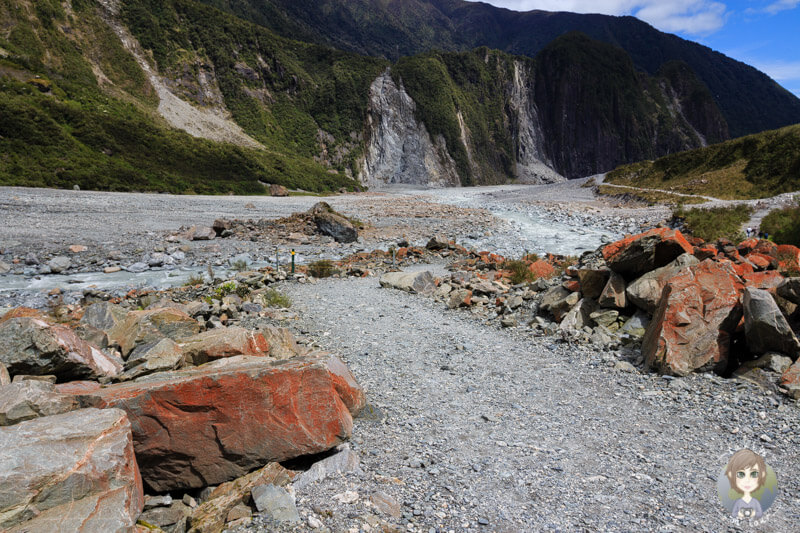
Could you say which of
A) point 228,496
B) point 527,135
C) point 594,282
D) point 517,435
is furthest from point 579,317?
point 527,135

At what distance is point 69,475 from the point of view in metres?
2.94

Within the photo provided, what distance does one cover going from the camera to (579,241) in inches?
950

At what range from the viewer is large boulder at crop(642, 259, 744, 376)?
6148 millimetres

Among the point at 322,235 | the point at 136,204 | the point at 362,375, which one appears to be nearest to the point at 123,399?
the point at 362,375

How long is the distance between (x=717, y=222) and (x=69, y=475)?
26.1 meters

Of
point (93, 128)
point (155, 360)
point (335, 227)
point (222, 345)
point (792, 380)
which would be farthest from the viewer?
point (93, 128)

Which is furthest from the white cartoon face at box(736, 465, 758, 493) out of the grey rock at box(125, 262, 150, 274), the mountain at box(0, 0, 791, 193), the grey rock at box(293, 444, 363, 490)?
the mountain at box(0, 0, 791, 193)

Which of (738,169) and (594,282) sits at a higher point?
(738,169)

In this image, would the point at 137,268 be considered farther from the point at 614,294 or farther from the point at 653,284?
the point at 653,284

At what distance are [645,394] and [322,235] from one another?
19.0 m

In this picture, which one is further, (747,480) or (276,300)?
(276,300)

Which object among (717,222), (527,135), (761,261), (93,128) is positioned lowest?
(761,261)

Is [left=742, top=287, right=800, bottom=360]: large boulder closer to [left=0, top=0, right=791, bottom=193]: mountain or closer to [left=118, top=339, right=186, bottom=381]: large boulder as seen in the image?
[left=118, top=339, right=186, bottom=381]: large boulder

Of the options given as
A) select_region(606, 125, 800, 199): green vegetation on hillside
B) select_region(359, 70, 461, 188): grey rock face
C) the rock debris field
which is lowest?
the rock debris field
